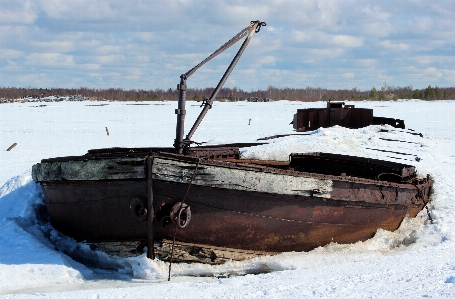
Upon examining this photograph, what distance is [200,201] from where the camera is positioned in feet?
17.8

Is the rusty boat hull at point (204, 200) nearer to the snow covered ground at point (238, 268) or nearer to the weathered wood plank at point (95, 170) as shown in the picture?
the weathered wood plank at point (95, 170)

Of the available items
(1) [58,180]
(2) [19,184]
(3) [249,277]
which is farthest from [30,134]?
(3) [249,277]

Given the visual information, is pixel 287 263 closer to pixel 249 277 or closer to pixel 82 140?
pixel 249 277

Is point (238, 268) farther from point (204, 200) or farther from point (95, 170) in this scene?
point (95, 170)

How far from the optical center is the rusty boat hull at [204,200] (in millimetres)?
5332

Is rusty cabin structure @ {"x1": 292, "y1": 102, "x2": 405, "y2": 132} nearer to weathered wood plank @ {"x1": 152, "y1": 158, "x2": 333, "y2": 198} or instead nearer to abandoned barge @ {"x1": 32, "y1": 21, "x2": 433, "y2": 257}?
abandoned barge @ {"x1": 32, "y1": 21, "x2": 433, "y2": 257}

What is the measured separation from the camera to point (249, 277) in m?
5.08

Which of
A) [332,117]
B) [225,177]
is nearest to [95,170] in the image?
[225,177]

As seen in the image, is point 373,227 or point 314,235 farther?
point 373,227

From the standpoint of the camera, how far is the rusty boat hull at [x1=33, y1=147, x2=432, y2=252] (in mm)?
5332

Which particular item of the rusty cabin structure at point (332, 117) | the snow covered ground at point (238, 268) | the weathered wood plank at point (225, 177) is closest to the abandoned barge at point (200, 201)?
the weathered wood plank at point (225, 177)

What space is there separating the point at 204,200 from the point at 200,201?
1.6 inches

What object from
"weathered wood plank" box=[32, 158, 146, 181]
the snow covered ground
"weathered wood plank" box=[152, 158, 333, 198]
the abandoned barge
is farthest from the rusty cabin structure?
"weathered wood plank" box=[32, 158, 146, 181]

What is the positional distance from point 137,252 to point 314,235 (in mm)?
1901
